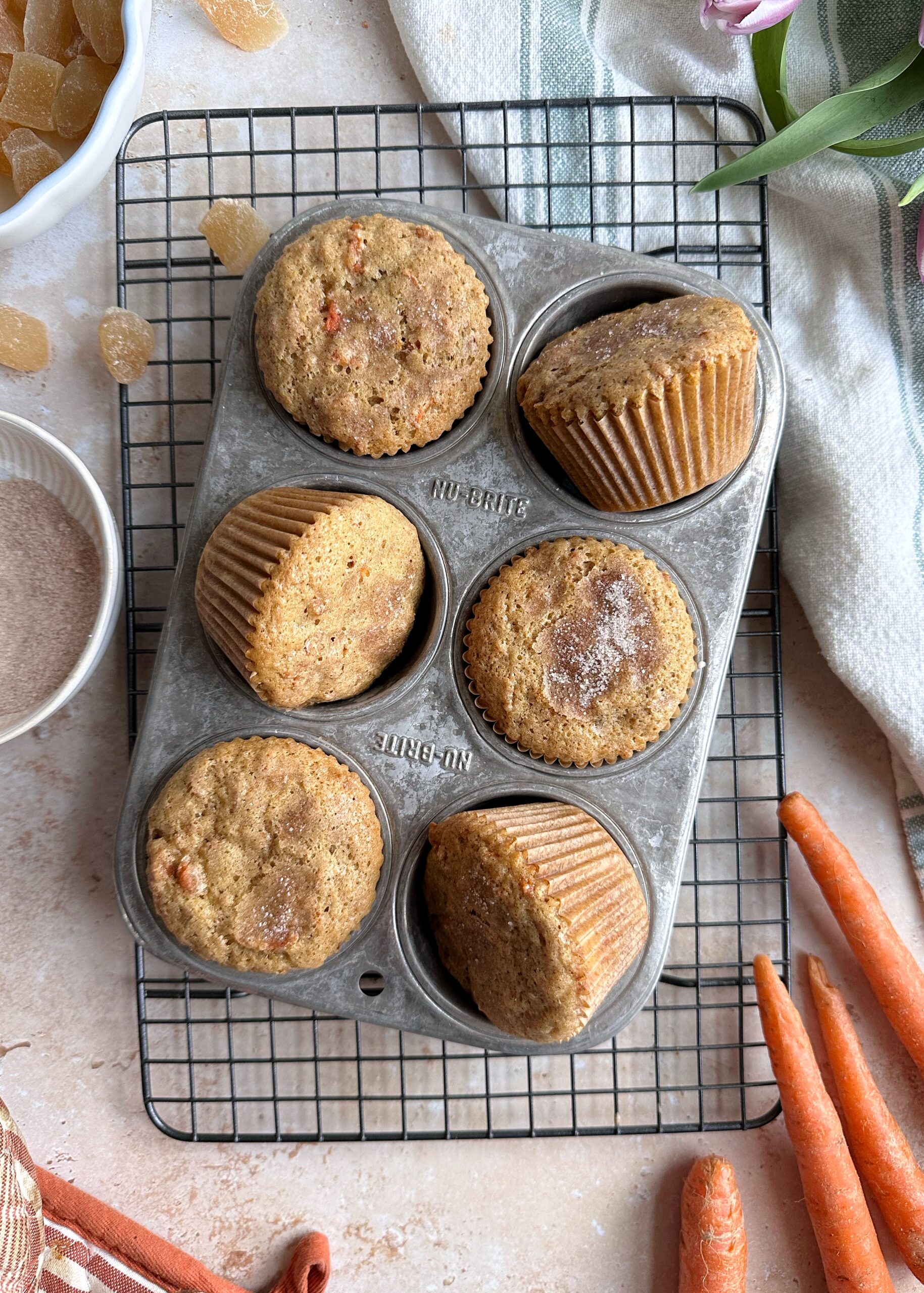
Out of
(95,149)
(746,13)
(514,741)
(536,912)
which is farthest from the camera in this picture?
(95,149)

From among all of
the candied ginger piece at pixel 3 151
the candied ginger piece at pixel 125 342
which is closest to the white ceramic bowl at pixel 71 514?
the candied ginger piece at pixel 125 342

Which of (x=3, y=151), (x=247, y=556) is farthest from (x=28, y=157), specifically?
(x=247, y=556)

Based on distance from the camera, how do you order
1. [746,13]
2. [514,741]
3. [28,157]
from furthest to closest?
[28,157] → [514,741] → [746,13]

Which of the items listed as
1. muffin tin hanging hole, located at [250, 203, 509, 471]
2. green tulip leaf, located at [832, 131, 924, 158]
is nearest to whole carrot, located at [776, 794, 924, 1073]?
muffin tin hanging hole, located at [250, 203, 509, 471]

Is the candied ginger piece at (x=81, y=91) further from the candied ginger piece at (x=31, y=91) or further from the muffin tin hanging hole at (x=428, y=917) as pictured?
the muffin tin hanging hole at (x=428, y=917)

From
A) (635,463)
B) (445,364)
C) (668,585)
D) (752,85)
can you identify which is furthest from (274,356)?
(752,85)

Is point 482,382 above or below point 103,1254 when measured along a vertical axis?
above

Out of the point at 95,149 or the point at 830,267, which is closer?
the point at 95,149

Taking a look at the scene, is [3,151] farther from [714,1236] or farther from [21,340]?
[714,1236]
